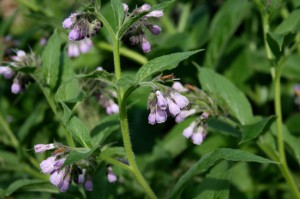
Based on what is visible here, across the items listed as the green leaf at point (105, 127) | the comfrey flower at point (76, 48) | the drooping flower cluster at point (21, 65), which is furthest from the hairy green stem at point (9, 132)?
the green leaf at point (105, 127)

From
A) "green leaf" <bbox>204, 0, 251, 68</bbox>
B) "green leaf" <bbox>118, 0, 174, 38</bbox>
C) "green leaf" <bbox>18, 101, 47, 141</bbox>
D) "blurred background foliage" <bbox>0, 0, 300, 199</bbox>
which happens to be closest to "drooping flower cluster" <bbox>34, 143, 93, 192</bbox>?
"green leaf" <bbox>118, 0, 174, 38</bbox>

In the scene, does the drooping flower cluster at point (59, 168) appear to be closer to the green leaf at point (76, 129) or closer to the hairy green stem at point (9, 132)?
the green leaf at point (76, 129)

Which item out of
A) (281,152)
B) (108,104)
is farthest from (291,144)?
(108,104)

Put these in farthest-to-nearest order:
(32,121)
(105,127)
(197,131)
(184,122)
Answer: (184,122), (32,121), (197,131), (105,127)

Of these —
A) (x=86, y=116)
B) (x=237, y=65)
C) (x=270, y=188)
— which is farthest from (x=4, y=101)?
(x=270, y=188)

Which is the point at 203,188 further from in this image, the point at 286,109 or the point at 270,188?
the point at 286,109

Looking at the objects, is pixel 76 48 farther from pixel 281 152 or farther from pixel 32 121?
pixel 281 152
